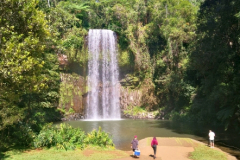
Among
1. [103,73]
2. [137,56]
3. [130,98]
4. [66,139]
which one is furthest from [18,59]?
[137,56]

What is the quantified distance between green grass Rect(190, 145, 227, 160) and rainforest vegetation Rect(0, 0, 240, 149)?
17.1 feet

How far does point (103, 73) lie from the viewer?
37.2 meters

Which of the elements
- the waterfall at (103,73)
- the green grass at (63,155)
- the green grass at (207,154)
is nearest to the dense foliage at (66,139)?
the green grass at (63,155)

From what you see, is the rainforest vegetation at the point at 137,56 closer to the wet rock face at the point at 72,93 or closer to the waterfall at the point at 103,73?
the wet rock face at the point at 72,93

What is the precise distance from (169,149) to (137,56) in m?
23.3

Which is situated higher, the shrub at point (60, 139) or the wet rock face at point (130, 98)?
the wet rock face at point (130, 98)

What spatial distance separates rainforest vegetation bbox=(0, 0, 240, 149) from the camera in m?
11.2

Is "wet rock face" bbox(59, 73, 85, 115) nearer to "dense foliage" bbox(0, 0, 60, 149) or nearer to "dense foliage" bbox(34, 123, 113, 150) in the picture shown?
"dense foliage" bbox(34, 123, 113, 150)

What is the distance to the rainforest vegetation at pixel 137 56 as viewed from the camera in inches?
441

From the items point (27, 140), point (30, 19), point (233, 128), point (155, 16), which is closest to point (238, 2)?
point (233, 128)

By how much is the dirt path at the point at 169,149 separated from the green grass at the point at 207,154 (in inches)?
12.8

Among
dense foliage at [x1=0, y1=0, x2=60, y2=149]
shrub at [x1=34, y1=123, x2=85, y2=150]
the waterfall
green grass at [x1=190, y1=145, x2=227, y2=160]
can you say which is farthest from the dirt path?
the waterfall

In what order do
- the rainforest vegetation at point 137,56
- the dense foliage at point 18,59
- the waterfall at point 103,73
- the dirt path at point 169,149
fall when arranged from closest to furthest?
the dense foliage at point 18,59, the rainforest vegetation at point 137,56, the dirt path at point 169,149, the waterfall at point 103,73

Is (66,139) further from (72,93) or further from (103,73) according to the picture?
(103,73)
